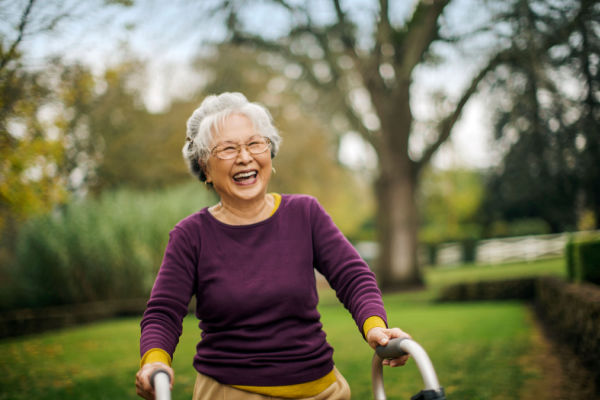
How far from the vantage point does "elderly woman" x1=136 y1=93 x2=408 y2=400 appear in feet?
6.44

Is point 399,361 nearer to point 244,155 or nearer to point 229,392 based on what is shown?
point 229,392

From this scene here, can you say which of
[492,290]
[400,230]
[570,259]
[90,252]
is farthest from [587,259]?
[90,252]

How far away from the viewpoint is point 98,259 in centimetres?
1385

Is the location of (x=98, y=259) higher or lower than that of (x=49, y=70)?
lower

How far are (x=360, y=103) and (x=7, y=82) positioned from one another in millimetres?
16042

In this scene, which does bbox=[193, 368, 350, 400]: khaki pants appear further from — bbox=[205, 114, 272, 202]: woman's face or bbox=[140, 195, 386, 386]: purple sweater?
bbox=[205, 114, 272, 202]: woman's face

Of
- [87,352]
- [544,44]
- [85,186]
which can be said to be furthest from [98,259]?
[544,44]

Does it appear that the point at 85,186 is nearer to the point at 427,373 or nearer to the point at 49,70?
the point at 49,70

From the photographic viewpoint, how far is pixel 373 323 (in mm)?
1892

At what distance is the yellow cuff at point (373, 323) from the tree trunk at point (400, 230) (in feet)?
47.1

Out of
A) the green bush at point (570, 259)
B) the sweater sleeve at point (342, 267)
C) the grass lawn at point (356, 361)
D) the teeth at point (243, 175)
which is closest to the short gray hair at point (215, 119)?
the teeth at point (243, 175)

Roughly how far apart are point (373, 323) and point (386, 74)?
50.0 feet

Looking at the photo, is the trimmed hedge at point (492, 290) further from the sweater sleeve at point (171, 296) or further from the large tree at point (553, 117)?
the sweater sleeve at point (171, 296)

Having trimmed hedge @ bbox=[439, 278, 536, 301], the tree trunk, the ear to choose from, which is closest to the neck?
the ear
